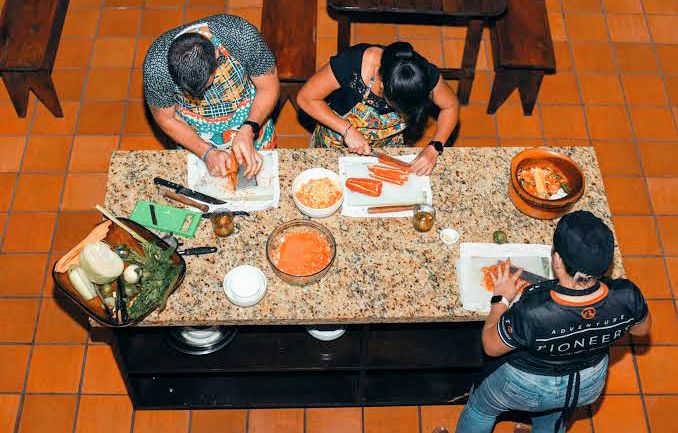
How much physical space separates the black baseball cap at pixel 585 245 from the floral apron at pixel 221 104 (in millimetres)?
1719

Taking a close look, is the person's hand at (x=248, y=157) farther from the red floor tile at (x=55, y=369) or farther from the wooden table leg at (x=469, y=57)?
the wooden table leg at (x=469, y=57)

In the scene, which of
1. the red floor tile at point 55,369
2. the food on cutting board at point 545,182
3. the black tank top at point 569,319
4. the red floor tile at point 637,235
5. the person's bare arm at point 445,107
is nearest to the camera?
the black tank top at point 569,319

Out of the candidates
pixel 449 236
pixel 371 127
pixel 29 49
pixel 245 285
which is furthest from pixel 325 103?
pixel 29 49

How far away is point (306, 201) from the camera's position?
2.92 m

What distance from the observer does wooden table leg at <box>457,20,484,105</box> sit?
4.31 metres

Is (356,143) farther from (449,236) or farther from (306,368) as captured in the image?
(306,368)

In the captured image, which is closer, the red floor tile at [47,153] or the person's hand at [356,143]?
the person's hand at [356,143]

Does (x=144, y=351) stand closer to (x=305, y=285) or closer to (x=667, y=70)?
(x=305, y=285)

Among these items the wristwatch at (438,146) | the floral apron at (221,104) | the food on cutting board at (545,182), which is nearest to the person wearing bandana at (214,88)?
the floral apron at (221,104)

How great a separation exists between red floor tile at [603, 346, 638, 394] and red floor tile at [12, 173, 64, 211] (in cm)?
358

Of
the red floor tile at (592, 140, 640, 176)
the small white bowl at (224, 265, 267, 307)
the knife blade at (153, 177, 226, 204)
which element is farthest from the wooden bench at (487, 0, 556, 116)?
the small white bowl at (224, 265, 267, 307)

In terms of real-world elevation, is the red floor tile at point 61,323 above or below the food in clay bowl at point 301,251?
below

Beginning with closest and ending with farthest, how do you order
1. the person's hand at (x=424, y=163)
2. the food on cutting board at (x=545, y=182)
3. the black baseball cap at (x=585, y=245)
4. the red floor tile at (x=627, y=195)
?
1. the black baseball cap at (x=585, y=245)
2. the food on cutting board at (x=545, y=182)
3. the person's hand at (x=424, y=163)
4. the red floor tile at (x=627, y=195)

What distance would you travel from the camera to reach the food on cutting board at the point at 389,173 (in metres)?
3.03
